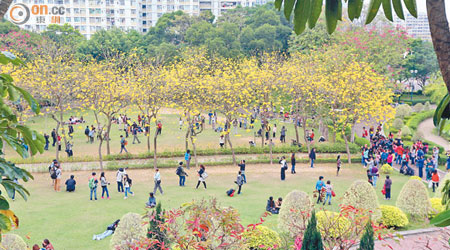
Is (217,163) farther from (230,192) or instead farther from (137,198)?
(137,198)

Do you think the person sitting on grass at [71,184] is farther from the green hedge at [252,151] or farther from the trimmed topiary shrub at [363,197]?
the trimmed topiary shrub at [363,197]

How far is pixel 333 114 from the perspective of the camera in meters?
24.5

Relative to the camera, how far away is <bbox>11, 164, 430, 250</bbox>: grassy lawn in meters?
13.6

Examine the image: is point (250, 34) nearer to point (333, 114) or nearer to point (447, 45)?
point (333, 114)

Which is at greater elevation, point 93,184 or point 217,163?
point 93,184

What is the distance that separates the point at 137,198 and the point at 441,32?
50.7 ft

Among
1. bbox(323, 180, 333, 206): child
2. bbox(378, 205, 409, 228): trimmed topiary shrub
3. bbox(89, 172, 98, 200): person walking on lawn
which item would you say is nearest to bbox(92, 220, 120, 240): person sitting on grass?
bbox(89, 172, 98, 200): person walking on lawn

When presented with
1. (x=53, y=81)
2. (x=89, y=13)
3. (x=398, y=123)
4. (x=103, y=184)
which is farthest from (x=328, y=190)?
(x=89, y=13)

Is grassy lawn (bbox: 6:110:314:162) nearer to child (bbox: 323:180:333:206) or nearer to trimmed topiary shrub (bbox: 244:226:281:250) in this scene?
child (bbox: 323:180:333:206)

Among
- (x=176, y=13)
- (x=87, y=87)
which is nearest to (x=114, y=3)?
(x=176, y=13)

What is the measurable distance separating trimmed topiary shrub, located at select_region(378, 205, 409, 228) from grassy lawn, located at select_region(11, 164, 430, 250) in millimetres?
753

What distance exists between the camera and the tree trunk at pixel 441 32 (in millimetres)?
3148

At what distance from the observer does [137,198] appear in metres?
17.5

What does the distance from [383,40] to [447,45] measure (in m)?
36.4
